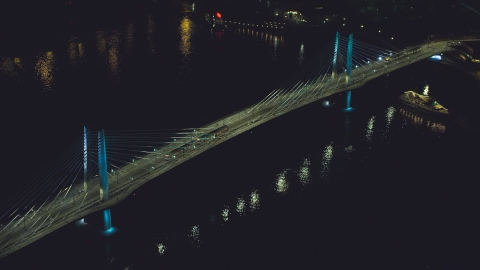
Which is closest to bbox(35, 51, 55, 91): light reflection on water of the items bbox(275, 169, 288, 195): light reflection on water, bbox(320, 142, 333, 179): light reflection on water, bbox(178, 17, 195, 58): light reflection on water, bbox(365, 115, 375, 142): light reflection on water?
bbox(178, 17, 195, 58): light reflection on water

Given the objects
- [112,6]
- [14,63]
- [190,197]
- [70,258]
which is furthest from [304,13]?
[70,258]

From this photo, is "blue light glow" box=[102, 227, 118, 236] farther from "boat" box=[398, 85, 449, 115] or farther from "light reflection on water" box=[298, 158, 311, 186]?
"boat" box=[398, 85, 449, 115]

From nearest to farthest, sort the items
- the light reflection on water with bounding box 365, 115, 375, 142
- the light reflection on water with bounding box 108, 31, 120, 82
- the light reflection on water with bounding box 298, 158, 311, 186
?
the light reflection on water with bounding box 298, 158, 311, 186
the light reflection on water with bounding box 365, 115, 375, 142
the light reflection on water with bounding box 108, 31, 120, 82

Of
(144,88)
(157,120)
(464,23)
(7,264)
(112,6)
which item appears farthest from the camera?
(112,6)

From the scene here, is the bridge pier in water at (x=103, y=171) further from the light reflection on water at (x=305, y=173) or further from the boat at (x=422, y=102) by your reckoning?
the boat at (x=422, y=102)

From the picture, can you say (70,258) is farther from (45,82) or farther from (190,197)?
(45,82)

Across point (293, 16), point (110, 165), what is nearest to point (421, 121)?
point (110, 165)

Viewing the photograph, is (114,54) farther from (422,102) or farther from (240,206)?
(240,206)
